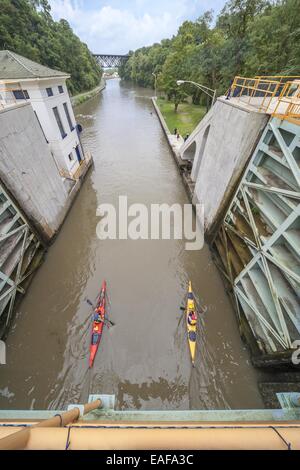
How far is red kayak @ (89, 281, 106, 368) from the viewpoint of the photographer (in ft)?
26.3

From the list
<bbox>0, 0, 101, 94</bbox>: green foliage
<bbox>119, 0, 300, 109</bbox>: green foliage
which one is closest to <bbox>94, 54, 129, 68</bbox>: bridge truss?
<bbox>0, 0, 101, 94</bbox>: green foliage

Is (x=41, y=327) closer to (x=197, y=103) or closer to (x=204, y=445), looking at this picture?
(x=204, y=445)

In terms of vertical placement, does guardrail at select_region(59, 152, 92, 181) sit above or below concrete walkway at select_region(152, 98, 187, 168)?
above

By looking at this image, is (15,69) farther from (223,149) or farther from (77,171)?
(223,149)

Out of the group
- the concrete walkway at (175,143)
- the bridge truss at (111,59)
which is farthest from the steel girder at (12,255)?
the bridge truss at (111,59)

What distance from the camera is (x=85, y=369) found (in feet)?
25.3

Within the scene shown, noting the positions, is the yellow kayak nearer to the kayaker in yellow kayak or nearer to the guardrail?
the kayaker in yellow kayak

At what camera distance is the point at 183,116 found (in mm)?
34219

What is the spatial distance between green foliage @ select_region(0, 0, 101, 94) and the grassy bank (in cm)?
2905

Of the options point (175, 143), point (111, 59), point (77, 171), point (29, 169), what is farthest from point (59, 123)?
point (111, 59)

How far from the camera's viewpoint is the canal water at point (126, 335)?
7.18m

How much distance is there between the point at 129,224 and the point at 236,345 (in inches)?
371

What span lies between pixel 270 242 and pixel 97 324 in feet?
24.5
